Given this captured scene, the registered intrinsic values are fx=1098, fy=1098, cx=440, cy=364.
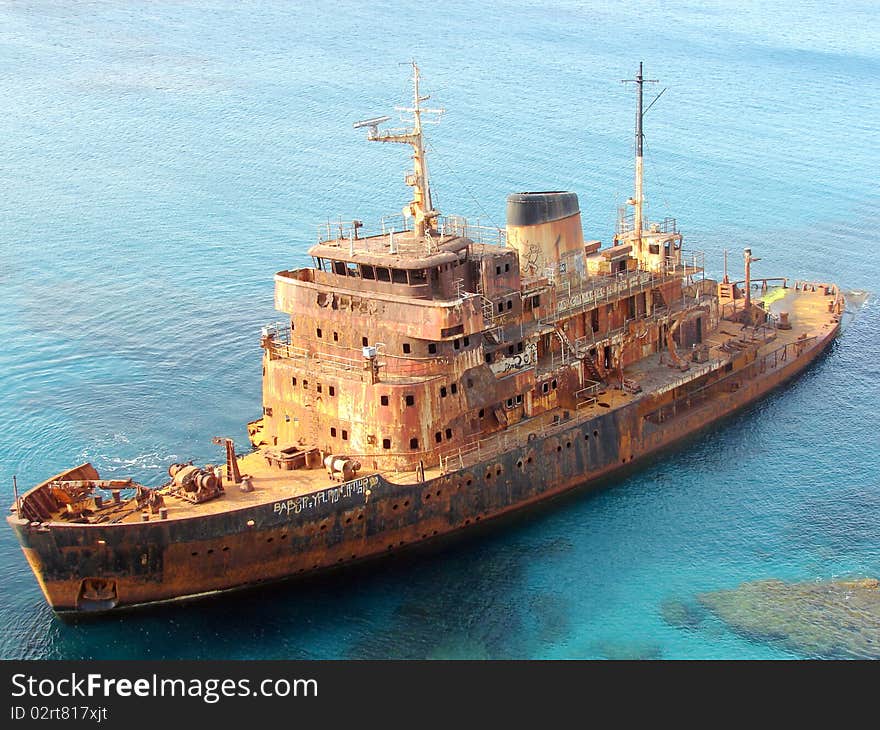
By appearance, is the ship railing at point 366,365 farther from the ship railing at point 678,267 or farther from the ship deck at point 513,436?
the ship railing at point 678,267

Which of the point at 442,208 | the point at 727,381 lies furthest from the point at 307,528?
the point at 442,208

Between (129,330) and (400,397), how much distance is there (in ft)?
74.3

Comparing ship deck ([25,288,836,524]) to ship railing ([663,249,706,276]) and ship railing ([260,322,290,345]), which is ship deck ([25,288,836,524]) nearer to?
ship railing ([663,249,706,276])

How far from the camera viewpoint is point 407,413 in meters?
33.9

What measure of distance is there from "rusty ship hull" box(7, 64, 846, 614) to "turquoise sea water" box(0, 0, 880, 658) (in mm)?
1229

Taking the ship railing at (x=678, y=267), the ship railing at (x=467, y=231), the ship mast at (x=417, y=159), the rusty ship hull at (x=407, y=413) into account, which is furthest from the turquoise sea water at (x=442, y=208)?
the ship mast at (x=417, y=159)

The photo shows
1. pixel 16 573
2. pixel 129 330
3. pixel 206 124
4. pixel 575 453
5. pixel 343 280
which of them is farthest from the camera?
pixel 206 124

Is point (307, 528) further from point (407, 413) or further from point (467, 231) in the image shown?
point (467, 231)

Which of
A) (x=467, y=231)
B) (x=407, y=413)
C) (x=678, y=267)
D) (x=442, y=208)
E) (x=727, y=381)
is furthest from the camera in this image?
(x=442, y=208)

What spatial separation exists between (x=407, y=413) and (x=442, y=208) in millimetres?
33297

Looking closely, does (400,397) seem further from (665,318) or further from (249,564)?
(665,318)

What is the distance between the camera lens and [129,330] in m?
51.7

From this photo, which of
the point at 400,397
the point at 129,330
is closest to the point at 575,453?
the point at 400,397

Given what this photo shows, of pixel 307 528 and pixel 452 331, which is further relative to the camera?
pixel 452 331
